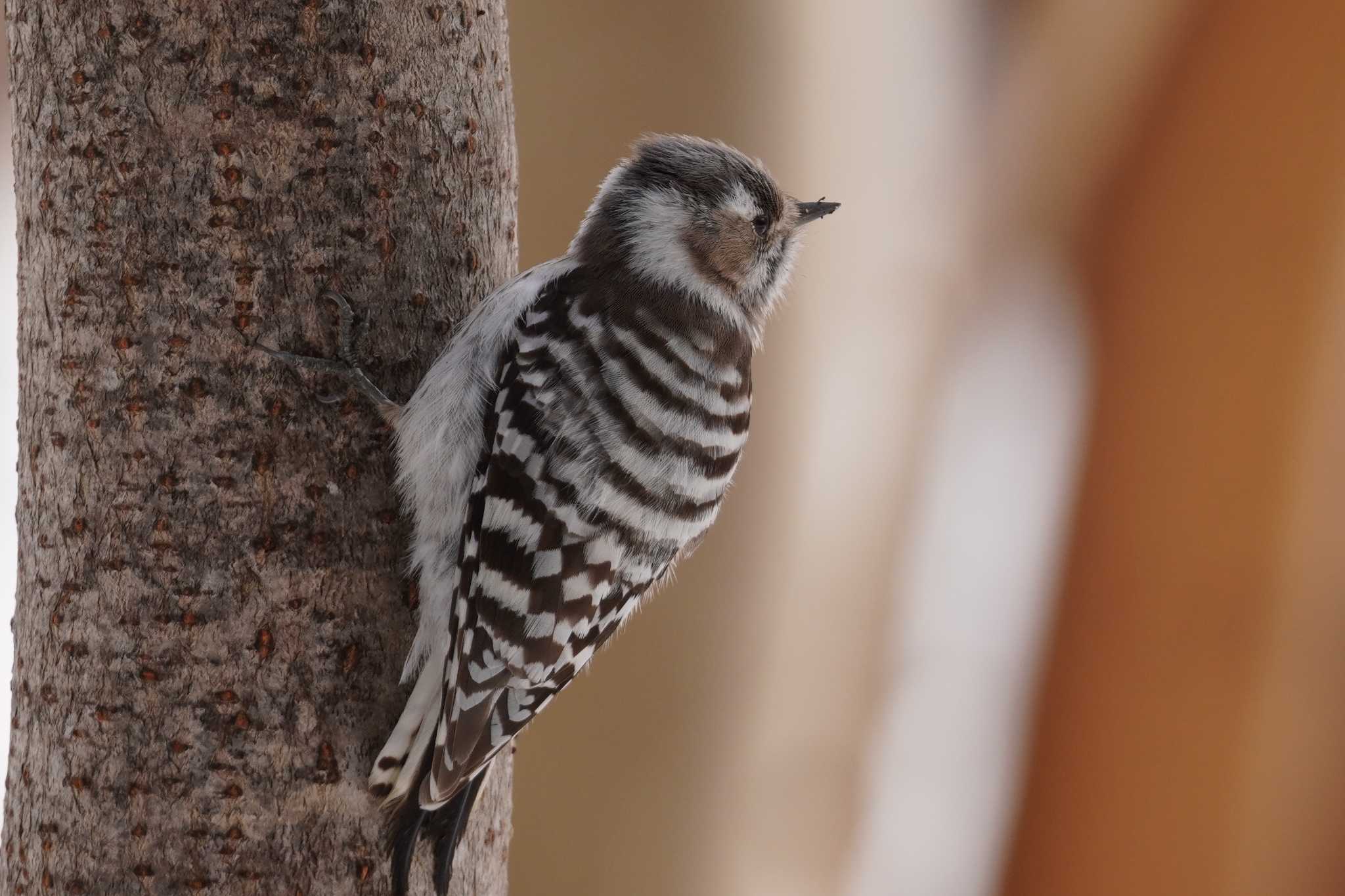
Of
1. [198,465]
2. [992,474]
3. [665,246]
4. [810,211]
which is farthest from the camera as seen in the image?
[992,474]

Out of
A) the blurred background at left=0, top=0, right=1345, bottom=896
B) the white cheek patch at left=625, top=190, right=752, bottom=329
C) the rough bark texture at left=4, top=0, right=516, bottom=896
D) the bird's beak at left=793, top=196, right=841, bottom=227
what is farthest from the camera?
the blurred background at left=0, top=0, right=1345, bottom=896

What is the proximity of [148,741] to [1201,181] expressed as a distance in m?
1.89

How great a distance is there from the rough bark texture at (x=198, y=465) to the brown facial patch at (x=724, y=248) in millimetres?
390

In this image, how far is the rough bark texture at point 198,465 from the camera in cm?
101

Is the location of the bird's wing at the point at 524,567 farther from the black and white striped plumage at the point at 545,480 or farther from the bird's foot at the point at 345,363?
the bird's foot at the point at 345,363

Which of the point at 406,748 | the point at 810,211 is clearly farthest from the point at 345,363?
the point at 810,211

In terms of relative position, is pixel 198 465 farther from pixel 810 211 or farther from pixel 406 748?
pixel 810 211

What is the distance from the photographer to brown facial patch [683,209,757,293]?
4.26 feet

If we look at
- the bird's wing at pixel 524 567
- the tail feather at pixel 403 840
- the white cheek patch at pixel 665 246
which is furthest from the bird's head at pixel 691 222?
Result: the tail feather at pixel 403 840

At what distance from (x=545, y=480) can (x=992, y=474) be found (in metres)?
1.31

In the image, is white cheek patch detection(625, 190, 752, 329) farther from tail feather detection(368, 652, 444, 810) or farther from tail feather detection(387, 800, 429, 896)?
tail feather detection(387, 800, 429, 896)

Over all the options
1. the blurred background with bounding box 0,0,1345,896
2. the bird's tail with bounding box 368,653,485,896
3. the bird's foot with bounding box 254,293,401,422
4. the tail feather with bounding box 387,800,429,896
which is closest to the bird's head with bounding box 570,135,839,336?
the bird's foot with bounding box 254,293,401,422

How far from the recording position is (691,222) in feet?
4.25

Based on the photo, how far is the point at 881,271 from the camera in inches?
84.8
